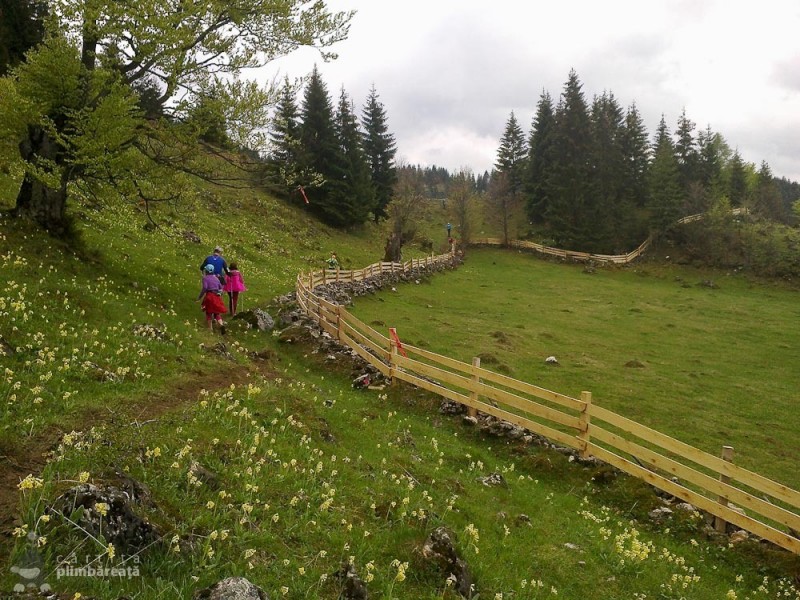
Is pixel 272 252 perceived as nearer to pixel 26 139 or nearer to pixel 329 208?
pixel 329 208

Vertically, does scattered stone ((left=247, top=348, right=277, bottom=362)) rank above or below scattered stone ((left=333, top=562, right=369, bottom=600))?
above

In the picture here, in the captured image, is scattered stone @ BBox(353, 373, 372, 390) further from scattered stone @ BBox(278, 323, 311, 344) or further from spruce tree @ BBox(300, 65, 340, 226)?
spruce tree @ BBox(300, 65, 340, 226)

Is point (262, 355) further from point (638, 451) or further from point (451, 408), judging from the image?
point (638, 451)

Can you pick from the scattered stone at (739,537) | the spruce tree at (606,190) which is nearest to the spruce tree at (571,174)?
the spruce tree at (606,190)

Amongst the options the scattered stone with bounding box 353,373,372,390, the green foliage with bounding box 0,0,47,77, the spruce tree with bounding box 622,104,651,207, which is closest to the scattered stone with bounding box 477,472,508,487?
the scattered stone with bounding box 353,373,372,390

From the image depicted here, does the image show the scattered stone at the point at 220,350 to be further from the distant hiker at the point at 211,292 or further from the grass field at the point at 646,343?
the grass field at the point at 646,343

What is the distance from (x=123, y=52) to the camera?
49.0 ft

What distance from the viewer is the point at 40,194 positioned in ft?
51.3

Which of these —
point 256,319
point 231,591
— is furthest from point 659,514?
point 256,319

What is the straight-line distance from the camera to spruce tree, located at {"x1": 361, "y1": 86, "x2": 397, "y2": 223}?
221 feet

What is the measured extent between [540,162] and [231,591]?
260 feet

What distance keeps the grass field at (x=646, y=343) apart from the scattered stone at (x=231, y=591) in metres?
15.0

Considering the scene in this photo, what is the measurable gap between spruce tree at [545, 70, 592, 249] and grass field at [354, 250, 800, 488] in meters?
16.6

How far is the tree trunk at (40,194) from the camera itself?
49.2 ft
